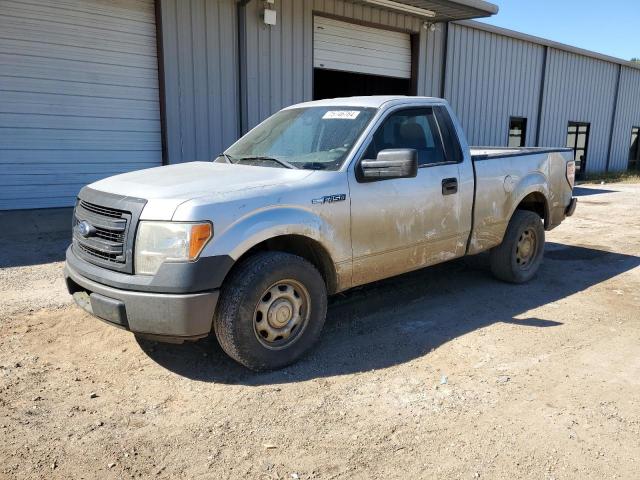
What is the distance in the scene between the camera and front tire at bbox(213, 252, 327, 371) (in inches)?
142

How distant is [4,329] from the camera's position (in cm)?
454

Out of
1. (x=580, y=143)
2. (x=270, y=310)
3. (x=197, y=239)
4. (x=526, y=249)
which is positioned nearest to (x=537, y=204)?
(x=526, y=249)

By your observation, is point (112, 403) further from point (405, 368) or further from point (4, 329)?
point (405, 368)

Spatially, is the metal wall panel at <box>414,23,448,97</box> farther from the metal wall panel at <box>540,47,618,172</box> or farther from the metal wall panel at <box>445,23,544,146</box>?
the metal wall panel at <box>540,47,618,172</box>

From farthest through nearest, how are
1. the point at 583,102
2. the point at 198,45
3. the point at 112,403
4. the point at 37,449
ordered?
the point at 583,102
the point at 198,45
the point at 112,403
the point at 37,449

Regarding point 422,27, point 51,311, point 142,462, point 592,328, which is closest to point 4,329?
point 51,311

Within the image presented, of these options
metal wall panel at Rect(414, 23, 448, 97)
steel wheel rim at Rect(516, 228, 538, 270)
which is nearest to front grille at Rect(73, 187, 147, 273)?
steel wheel rim at Rect(516, 228, 538, 270)

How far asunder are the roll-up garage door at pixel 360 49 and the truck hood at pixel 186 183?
823 cm

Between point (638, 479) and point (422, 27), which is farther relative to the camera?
point (422, 27)

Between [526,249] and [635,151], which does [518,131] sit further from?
[526,249]

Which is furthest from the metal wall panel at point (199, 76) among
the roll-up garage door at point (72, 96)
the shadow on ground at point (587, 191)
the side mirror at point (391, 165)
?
the shadow on ground at point (587, 191)

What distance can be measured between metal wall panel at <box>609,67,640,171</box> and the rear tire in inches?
781

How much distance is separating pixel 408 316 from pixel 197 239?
2440 millimetres

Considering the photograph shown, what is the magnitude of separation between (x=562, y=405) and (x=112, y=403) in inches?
114
